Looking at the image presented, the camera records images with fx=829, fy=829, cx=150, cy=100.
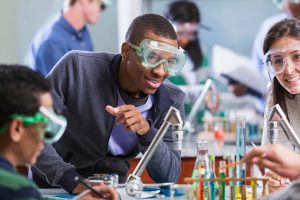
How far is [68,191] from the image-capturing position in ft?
9.75

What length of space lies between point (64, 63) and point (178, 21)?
3.06m

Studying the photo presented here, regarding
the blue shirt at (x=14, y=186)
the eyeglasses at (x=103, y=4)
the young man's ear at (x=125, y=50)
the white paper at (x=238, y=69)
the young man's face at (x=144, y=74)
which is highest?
the young man's ear at (x=125, y=50)

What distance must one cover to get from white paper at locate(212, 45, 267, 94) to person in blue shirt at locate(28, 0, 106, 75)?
100 centimetres

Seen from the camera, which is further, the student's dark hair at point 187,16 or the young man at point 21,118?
the student's dark hair at point 187,16

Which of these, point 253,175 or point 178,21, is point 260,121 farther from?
point 253,175

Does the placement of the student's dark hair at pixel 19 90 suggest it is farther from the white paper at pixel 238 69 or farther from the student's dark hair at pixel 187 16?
the student's dark hair at pixel 187 16

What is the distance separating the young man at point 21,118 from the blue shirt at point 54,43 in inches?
139

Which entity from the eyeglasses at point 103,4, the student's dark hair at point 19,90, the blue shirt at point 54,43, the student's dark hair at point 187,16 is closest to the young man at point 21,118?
the student's dark hair at point 19,90

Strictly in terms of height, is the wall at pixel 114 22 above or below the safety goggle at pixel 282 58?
below

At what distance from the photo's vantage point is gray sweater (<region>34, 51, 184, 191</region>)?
3.18 metres

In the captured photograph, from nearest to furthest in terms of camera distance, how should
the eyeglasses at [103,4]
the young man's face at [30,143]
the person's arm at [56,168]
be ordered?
the young man's face at [30,143]
the person's arm at [56,168]
the eyeglasses at [103,4]

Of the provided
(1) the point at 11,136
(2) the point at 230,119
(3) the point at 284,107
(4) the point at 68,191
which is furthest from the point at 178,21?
(1) the point at 11,136

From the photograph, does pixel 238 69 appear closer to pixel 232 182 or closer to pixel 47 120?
pixel 232 182

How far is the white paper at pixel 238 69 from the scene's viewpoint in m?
6.01
